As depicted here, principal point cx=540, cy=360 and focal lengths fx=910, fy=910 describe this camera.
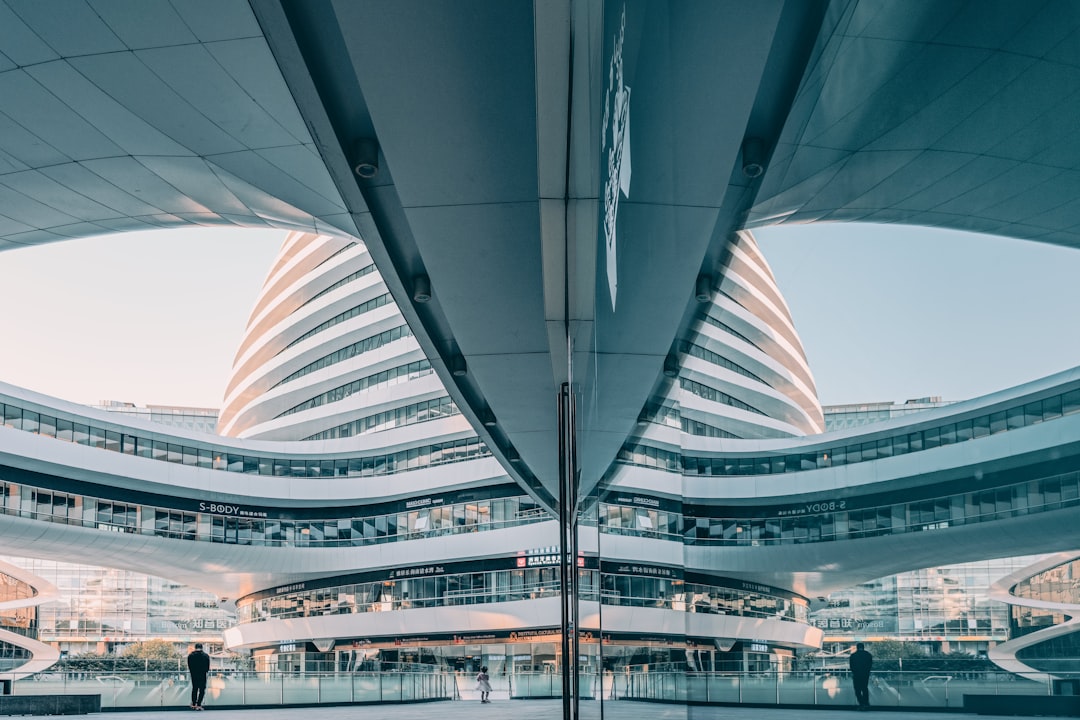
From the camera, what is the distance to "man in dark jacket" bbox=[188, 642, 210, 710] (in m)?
18.1

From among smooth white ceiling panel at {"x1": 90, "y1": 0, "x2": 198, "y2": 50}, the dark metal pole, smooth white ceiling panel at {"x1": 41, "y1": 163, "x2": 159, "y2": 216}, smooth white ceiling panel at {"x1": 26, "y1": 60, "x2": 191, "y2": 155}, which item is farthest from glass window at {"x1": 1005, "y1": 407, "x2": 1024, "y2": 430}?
smooth white ceiling panel at {"x1": 41, "y1": 163, "x2": 159, "y2": 216}

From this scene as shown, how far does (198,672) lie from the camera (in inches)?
731

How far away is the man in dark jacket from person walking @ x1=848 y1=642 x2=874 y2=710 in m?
19.1

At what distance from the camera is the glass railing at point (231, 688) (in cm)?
1984

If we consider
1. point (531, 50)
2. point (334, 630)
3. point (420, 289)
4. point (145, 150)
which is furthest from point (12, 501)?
point (531, 50)

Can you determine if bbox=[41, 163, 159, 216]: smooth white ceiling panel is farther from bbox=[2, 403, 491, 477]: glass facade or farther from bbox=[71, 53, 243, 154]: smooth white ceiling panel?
bbox=[2, 403, 491, 477]: glass facade

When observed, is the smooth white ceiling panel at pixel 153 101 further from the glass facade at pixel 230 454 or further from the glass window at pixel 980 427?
the glass facade at pixel 230 454

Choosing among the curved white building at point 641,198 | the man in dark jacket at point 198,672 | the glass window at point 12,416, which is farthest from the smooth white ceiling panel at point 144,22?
the glass window at point 12,416

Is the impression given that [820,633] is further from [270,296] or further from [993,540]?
[270,296]

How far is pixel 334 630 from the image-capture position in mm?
47688

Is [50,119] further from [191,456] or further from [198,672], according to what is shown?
[191,456]

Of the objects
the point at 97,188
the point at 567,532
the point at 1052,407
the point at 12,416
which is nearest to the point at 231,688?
the point at 97,188

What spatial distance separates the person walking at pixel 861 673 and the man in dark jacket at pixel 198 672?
19114 mm

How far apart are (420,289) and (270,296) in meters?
68.3
